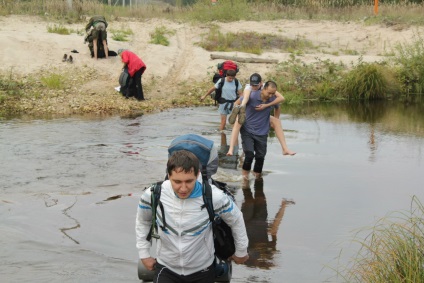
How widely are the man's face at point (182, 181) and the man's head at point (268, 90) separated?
597 cm

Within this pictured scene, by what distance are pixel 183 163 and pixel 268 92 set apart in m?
6.01

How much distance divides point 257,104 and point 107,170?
2754mm

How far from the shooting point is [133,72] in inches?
794

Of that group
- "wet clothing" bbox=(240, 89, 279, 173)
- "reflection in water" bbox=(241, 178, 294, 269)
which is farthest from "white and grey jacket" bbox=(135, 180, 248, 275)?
"wet clothing" bbox=(240, 89, 279, 173)

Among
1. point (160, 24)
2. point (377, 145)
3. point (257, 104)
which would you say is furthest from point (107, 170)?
point (160, 24)

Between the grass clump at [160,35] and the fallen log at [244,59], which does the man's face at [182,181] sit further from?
the grass clump at [160,35]

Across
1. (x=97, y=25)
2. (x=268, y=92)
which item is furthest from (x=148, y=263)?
(x=97, y=25)

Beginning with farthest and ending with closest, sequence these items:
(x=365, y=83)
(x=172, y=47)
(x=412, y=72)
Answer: (x=172, y=47)
(x=412, y=72)
(x=365, y=83)

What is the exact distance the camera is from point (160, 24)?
29.5 meters

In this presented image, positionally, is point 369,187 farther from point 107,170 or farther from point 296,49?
point 296,49

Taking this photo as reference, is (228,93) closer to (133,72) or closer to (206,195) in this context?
(133,72)

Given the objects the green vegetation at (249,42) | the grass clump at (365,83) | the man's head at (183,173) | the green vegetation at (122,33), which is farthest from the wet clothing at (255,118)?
the green vegetation at (122,33)

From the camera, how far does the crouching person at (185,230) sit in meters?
5.05

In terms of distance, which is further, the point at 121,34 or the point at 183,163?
the point at 121,34
